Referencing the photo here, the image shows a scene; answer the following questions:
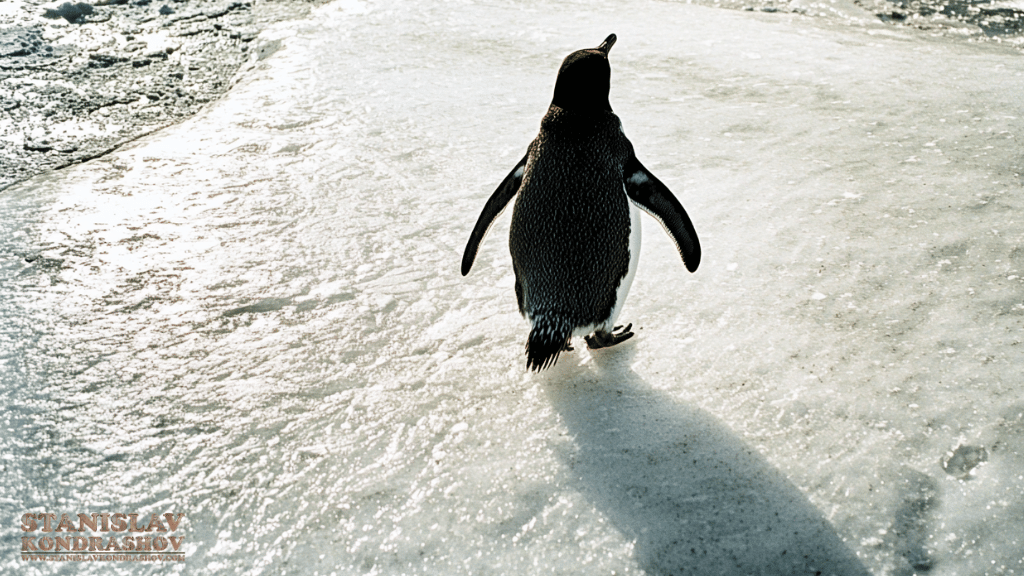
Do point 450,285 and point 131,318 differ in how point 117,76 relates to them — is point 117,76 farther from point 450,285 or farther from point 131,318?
point 450,285

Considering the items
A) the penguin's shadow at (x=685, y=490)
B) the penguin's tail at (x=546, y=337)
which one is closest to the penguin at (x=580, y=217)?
the penguin's tail at (x=546, y=337)

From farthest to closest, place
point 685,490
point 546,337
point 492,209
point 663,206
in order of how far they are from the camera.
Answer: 1. point 492,209
2. point 663,206
3. point 546,337
4. point 685,490

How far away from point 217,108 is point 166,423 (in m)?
2.32

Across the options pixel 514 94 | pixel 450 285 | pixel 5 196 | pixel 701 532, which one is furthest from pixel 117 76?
pixel 701 532

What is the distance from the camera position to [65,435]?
1936 millimetres

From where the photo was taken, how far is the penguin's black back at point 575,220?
2004 mm

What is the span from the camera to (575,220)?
1998 millimetres

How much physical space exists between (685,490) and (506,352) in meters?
0.72

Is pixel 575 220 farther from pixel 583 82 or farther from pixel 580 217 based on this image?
pixel 583 82

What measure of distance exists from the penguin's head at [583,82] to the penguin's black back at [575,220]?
0.09 ft

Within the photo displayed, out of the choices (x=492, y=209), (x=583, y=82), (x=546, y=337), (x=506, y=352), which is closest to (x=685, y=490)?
(x=546, y=337)

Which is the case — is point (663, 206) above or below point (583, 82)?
below

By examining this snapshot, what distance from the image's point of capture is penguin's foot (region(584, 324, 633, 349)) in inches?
85.9

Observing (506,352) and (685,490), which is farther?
(506,352)
